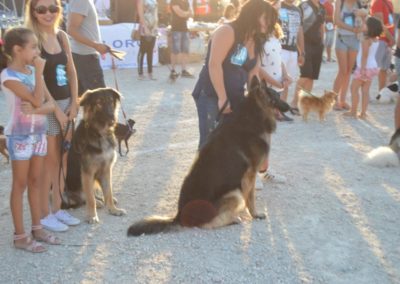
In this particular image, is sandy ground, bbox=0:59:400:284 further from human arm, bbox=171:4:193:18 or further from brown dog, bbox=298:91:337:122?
human arm, bbox=171:4:193:18

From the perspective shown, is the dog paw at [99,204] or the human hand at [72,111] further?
the dog paw at [99,204]

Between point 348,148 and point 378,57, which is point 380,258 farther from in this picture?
point 378,57

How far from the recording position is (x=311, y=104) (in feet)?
23.6

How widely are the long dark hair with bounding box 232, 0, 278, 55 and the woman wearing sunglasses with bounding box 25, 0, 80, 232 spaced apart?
139 cm

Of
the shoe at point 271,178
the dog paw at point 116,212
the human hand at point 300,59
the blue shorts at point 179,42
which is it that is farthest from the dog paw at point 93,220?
the blue shorts at point 179,42

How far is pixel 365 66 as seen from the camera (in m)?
7.19

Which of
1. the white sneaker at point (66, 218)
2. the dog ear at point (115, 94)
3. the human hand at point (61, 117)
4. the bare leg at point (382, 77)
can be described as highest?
the dog ear at point (115, 94)

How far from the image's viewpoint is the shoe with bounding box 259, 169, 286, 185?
490 cm

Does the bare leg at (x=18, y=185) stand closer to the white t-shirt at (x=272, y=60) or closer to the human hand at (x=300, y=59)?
the white t-shirt at (x=272, y=60)

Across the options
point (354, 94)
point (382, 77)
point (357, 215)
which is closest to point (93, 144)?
point (357, 215)

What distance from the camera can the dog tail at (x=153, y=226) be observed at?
360 cm

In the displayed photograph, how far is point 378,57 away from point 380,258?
598 centimetres

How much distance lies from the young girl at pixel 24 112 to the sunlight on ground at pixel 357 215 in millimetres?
2472

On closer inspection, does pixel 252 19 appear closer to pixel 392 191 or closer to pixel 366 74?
pixel 392 191
